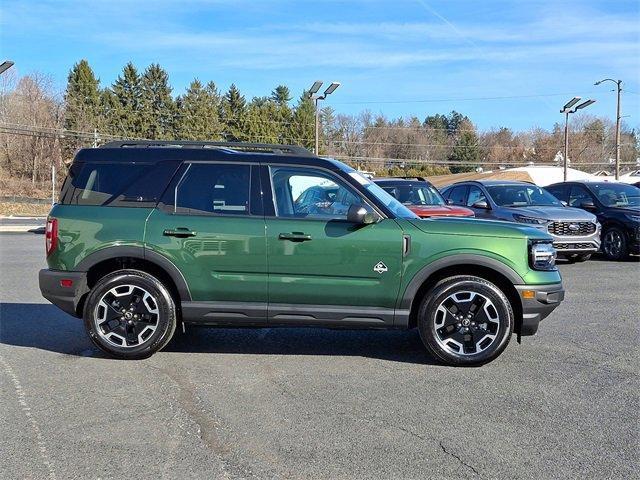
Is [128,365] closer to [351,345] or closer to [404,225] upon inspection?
[351,345]

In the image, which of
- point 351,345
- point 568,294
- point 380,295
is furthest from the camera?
point 568,294

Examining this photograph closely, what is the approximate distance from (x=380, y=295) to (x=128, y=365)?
2.30 meters

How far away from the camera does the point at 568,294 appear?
29.0 feet

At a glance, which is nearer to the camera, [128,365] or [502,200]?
[128,365]

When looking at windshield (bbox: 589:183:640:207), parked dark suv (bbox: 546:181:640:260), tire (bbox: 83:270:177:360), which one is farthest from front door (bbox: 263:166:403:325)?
windshield (bbox: 589:183:640:207)

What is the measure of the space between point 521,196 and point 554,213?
122 centimetres

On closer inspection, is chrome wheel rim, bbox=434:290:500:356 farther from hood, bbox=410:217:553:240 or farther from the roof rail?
the roof rail

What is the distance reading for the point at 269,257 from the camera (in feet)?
17.6

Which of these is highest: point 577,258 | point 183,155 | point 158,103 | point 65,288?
point 158,103

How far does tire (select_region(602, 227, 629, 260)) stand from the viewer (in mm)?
12594

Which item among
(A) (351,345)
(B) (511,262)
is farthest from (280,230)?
(B) (511,262)

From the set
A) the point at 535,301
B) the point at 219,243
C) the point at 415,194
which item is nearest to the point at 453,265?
the point at 535,301

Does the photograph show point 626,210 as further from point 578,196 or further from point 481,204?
point 481,204

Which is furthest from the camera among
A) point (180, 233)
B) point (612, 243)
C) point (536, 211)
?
point (612, 243)
